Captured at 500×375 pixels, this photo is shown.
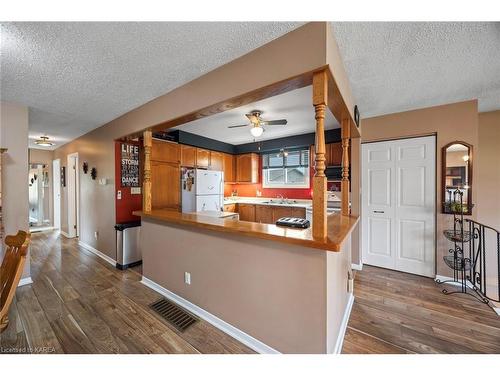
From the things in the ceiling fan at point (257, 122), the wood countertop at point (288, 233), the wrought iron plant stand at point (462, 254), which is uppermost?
the ceiling fan at point (257, 122)

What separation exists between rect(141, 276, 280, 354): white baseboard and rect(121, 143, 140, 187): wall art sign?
73.2 inches

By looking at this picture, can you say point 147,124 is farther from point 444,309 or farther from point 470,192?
point 470,192

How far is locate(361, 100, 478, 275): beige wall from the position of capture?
274cm

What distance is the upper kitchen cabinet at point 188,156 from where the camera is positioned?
14.2 ft

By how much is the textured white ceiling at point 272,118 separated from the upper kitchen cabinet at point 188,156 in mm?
364

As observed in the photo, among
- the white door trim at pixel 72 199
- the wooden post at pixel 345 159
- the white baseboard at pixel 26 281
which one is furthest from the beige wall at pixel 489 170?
the white door trim at pixel 72 199

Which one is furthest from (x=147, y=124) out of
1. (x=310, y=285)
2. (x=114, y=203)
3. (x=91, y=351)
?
(x=310, y=285)

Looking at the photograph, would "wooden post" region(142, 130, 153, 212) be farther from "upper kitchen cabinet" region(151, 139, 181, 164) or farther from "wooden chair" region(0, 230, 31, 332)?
"wooden chair" region(0, 230, 31, 332)

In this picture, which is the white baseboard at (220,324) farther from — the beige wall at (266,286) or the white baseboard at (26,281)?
the white baseboard at (26,281)

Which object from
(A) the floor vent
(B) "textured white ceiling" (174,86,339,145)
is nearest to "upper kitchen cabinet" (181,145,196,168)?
(B) "textured white ceiling" (174,86,339,145)

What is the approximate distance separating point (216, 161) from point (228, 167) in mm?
495

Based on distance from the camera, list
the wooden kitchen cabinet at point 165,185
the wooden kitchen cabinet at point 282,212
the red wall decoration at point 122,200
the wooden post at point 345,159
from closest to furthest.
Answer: the wooden post at point 345,159
the red wall decoration at point 122,200
the wooden kitchen cabinet at point 165,185
the wooden kitchen cabinet at point 282,212

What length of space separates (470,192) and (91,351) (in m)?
4.46

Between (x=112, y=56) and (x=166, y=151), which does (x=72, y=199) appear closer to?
(x=166, y=151)
